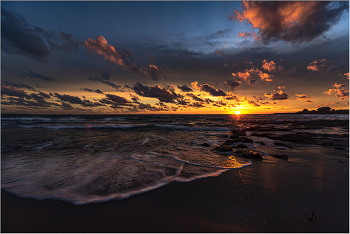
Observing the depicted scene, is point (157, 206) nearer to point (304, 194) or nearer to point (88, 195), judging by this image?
point (88, 195)

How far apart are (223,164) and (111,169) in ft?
14.6

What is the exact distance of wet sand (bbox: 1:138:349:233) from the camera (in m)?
2.54

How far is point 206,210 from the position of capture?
2971 millimetres

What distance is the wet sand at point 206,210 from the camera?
2.54m

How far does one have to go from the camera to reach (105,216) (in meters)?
2.78

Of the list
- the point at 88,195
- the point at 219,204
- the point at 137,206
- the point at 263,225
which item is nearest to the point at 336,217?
the point at 263,225

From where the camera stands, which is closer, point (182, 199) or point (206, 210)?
point (206, 210)

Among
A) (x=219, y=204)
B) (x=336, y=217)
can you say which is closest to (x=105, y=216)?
(x=219, y=204)

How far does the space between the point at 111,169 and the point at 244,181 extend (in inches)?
181

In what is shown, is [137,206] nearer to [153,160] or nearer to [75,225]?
[75,225]

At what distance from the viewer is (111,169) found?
17.6 feet

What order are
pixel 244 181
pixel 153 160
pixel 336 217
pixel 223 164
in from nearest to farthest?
pixel 336 217, pixel 244 181, pixel 223 164, pixel 153 160

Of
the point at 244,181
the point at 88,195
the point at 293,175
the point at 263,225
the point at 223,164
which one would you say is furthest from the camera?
the point at 223,164

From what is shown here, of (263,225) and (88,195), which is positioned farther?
(88,195)
